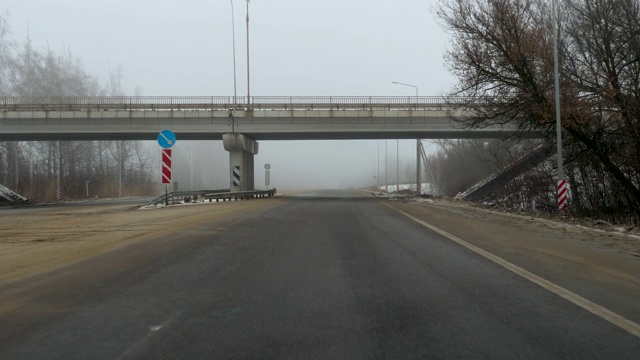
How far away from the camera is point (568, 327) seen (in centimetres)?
486

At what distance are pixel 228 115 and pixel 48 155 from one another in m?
25.4

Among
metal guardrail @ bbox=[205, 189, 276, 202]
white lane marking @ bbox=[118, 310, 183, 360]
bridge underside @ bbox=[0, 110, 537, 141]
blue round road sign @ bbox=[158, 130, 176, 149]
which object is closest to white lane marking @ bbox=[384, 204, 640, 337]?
white lane marking @ bbox=[118, 310, 183, 360]

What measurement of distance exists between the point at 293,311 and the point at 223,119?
118 feet

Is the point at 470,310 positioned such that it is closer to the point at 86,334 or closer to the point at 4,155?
the point at 86,334

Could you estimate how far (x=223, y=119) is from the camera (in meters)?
40.1

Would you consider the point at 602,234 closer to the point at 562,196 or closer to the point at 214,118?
the point at 562,196

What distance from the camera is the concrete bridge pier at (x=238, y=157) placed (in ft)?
132

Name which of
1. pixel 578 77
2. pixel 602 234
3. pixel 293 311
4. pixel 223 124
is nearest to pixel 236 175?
pixel 223 124

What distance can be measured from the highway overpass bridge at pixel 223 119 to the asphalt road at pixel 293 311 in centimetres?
3109

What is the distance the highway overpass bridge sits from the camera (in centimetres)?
3800

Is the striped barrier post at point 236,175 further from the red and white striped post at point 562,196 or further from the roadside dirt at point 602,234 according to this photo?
the roadside dirt at point 602,234

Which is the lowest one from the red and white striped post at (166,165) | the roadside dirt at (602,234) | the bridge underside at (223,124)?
the roadside dirt at (602,234)

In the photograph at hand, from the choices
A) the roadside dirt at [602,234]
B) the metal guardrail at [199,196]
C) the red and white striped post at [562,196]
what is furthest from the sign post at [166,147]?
the red and white striped post at [562,196]

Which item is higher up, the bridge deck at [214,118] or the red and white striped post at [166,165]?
the bridge deck at [214,118]
